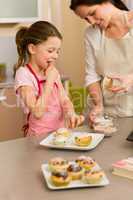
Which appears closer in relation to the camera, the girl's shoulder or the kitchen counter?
the kitchen counter

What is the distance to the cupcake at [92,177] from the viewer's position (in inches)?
43.4

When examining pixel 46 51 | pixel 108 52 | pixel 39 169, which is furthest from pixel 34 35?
pixel 39 169

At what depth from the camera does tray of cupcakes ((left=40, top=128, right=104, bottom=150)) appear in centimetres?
142

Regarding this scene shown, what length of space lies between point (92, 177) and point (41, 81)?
87 cm

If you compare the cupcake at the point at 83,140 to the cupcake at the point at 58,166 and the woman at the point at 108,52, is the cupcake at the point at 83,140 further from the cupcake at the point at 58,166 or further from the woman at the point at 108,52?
the woman at the point at 108,52

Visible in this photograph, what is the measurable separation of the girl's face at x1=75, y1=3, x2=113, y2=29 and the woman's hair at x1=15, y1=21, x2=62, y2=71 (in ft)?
0.52

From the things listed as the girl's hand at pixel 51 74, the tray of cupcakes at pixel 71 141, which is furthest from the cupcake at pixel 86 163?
the girl's hand at pixel 51 74

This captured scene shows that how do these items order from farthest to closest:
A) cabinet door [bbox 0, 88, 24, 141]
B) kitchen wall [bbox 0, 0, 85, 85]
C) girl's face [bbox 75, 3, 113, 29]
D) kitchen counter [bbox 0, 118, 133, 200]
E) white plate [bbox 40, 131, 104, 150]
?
kitchen wall [bbox 0, 0, 85, 85] < cabinet door [bbox 0, 88, 24, 141] < girl's face [bbox 75, 3, 113, 29] < white plate [bbox 40, 131, 104, 150] < kitchen counter [bbox 0, 118, 133, 200]

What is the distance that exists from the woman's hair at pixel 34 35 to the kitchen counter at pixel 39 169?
55cm

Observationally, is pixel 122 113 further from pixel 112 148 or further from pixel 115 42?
pixel 112 148

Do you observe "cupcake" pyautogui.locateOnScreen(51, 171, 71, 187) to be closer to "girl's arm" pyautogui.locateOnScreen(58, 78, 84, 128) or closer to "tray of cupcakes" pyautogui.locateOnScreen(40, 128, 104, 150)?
"tray of cupcakes" pyautogui.locateOnScreen(40, 128, 104, 150)

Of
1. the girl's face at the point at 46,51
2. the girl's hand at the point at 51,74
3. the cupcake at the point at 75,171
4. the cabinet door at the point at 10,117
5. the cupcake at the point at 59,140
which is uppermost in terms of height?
the girl's face at the point at 46,51

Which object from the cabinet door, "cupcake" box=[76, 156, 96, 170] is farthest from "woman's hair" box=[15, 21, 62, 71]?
the cabinet door

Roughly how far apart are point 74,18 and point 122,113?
80.3 inches
